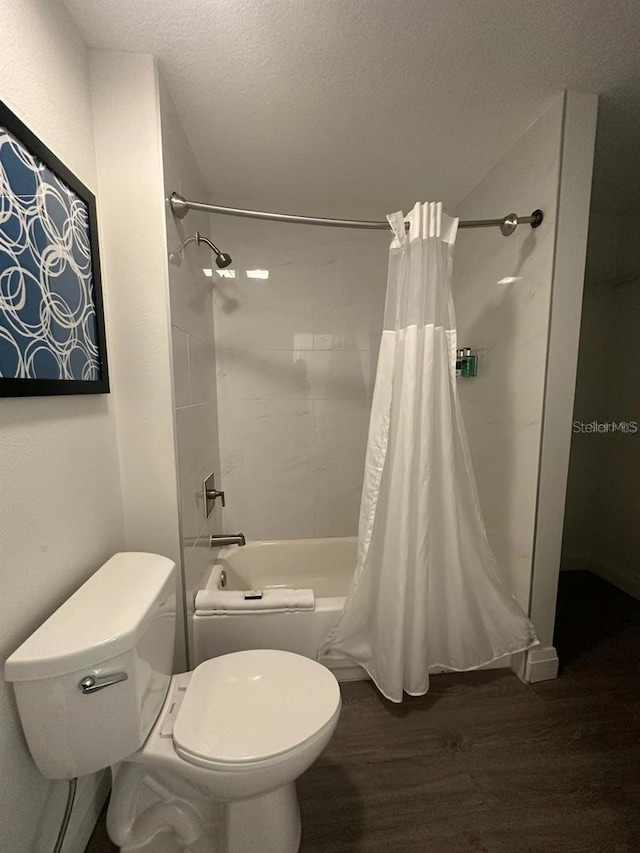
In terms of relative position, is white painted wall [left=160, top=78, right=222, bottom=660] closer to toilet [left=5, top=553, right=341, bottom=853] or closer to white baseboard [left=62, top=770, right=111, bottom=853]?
toilet [left=5, top=553, right=341, bottom=853]

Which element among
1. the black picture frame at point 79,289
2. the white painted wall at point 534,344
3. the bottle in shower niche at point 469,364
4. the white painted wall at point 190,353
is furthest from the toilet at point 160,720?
the bottle in shower niche at point 469,364

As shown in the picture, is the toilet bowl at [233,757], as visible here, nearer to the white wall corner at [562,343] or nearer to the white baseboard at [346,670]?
the white baseboard at [346,670]

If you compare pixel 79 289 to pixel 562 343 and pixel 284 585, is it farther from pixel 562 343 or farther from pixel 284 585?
pixel 284 585

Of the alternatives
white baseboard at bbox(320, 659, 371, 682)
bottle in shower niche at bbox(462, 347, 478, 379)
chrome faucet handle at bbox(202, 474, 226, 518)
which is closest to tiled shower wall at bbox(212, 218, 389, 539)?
chrome faucet handle at bbox(202, 474, 226, 518)

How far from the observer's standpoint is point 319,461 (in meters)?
2.14

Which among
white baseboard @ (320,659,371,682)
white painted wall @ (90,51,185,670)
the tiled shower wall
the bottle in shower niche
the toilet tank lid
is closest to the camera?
the toilet tank lid

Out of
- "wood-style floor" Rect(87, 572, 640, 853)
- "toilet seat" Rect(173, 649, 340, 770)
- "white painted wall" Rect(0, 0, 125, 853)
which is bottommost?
"wood-style floor" Rect(87, 572, 640, 853)

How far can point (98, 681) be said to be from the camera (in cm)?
70

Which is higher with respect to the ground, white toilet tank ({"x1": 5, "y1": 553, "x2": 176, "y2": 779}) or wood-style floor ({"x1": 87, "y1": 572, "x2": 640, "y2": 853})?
white toilet tank ({"x1": 5, "y1": 553, "x2": 176, "y2": 779})

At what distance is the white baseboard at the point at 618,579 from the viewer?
2129 millimetres

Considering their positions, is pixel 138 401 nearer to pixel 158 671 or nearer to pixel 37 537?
pixel 37 537

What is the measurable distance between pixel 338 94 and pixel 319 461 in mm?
1712

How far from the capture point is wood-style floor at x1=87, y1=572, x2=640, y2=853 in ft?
3.16

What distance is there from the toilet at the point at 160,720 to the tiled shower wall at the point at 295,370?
111 cm
